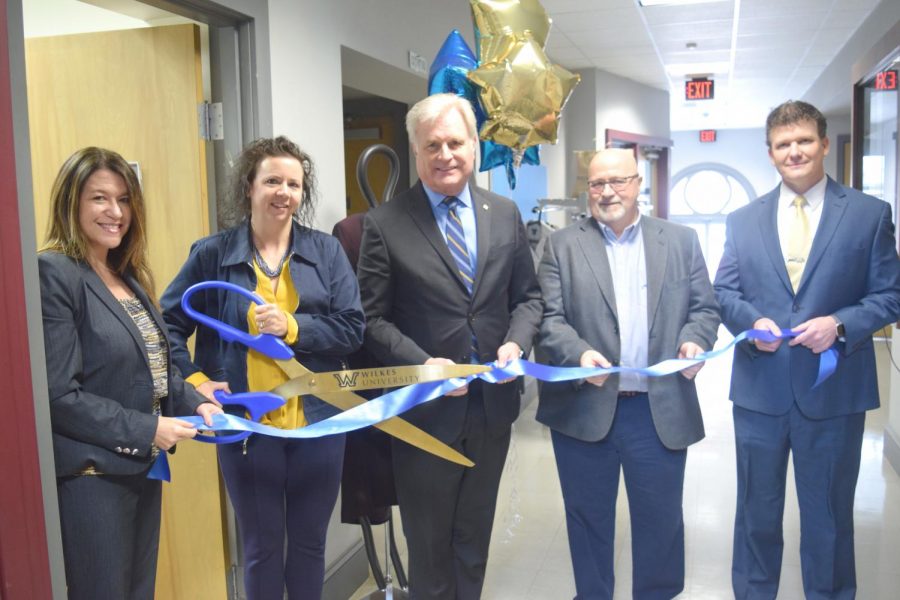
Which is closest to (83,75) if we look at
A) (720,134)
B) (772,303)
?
(772,303)

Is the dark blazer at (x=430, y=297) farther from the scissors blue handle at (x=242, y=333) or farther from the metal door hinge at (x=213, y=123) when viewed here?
the metal door hinge at (x=213, y=123)

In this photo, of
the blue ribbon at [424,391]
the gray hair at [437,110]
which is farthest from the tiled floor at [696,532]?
the gray hair at [437,110]

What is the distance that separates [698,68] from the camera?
8883mm

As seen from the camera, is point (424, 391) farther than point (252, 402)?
Yes

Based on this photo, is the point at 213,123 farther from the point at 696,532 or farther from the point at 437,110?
the point at 696,532

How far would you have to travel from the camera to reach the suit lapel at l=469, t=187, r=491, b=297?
2.30 m

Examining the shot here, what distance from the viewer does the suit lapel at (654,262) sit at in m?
2.48

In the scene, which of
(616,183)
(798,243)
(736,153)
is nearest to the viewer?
(616,183)

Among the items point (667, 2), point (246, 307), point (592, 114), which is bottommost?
point (246, 307)

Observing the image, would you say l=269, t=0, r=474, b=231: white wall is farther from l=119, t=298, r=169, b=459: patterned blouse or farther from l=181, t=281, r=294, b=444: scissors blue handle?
l=119, t=298, r=169, b=459: patterned blouse

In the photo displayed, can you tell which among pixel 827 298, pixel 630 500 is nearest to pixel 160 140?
pixel 630 500

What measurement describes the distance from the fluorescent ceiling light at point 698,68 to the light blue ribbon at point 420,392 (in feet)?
22.4

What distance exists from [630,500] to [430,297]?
100 centimetres

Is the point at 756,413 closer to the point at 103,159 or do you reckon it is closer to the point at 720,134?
the point at 103,159
